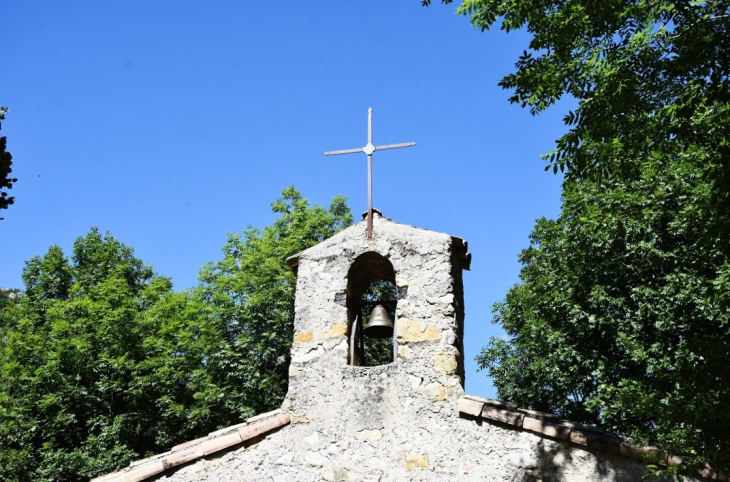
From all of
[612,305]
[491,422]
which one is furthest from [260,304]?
Result: [491,422]

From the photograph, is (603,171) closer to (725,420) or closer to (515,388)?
(725,420)

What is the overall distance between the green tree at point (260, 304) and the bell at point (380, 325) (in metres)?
8.16

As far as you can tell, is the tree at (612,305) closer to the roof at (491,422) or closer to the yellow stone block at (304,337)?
the roof at (491,422)

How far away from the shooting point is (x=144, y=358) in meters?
18.6

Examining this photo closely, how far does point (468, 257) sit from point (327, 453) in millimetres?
2685

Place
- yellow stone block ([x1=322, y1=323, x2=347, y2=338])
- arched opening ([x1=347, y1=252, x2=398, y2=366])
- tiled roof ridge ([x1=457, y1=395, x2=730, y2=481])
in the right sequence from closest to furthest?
tiled roof ridge ([x1=457, y1=395, x2=730, y2=481]) < yellow stone block ([x1=322, y1=323, x2=347, y2=338]) < arched opening ([x1=347, y1=252, x2=398, y2=366])

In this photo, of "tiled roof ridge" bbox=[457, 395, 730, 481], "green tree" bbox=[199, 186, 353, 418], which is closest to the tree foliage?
"green tree" bbox=[199, 186, 353, 418]

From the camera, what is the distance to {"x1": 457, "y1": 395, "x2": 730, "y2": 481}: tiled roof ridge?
18.2 feet

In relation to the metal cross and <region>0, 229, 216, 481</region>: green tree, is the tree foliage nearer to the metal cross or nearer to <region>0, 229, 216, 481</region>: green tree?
<region>0, 229, 216, 481</region>: green tree

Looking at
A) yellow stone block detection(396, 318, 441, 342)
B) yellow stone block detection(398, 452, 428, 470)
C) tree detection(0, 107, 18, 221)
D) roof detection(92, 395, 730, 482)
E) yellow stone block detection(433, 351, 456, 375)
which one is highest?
tree detection(0, 107, 18, 221)

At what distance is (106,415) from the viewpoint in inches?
691

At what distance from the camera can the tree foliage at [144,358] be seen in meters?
15.9

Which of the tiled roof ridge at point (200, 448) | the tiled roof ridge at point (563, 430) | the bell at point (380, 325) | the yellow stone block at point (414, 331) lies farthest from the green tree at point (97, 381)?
the tiled roof ridge at point (563, 430)

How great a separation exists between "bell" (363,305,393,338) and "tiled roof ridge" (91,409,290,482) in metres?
1.59
